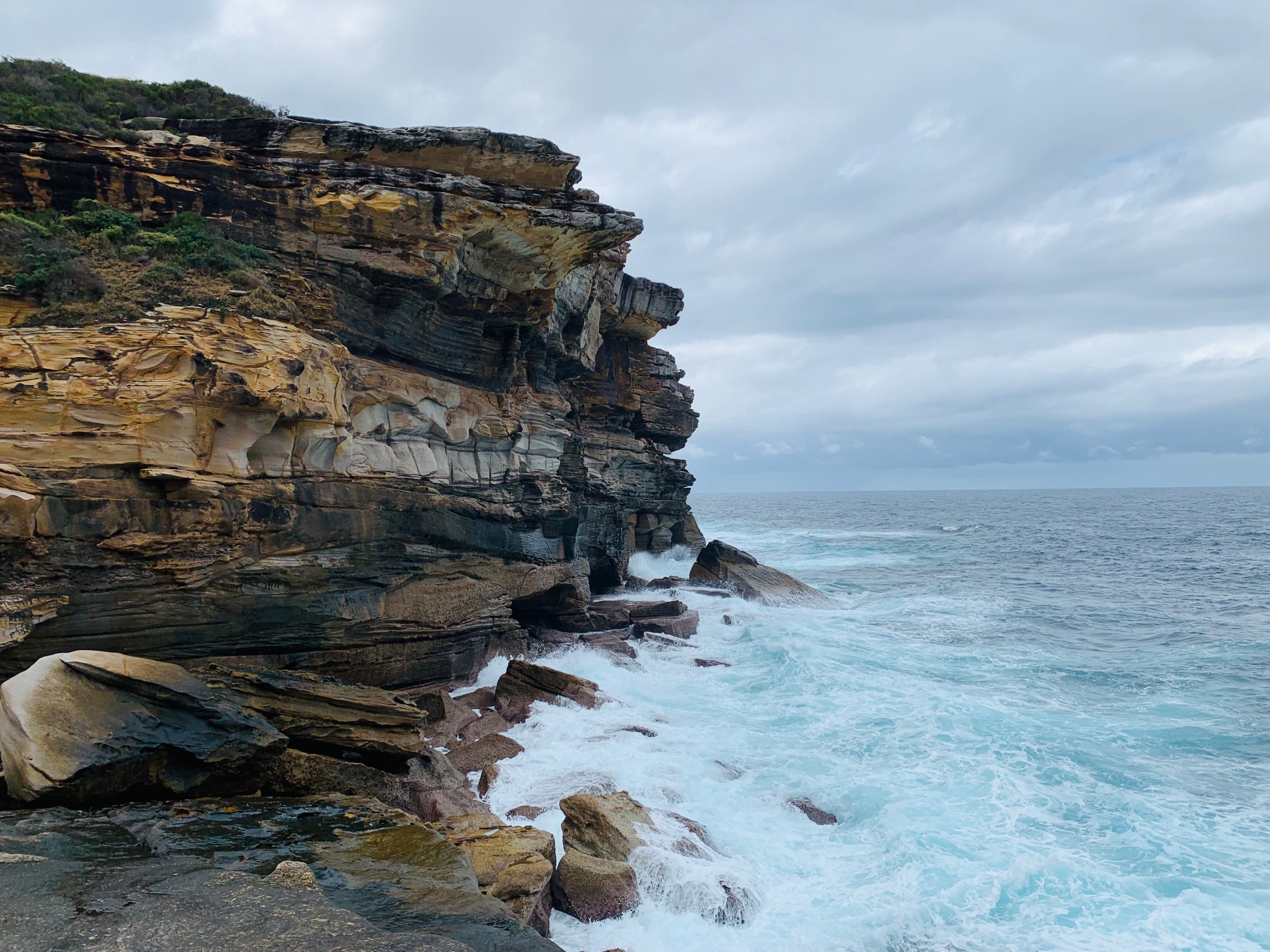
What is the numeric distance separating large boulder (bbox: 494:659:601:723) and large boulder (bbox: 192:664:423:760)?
5.51m

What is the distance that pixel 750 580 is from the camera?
34094mm

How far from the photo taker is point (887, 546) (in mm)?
61438

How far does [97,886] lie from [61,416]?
767 cm

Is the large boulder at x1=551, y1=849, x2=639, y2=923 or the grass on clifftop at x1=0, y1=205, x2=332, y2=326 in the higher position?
the grass on clifftop at x1=0, y1=205, x2=332, y2=326

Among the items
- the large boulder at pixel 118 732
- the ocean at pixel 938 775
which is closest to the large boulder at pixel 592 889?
the ocean at pixel 938 775

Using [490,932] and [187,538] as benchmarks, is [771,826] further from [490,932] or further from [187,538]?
[187,538]

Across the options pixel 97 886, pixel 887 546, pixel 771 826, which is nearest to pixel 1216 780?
pixel 771 826

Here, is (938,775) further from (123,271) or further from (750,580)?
(750,580)

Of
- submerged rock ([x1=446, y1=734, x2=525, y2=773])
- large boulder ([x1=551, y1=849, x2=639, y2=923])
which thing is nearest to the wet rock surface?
large boulder ([x1=551, y1=849, x2=639, y2=923])

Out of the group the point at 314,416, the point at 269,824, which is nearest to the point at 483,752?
the point at 269,824

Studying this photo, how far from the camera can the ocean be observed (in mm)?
10352

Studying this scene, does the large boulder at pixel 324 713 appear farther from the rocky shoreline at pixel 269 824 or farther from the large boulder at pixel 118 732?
the large boulder at pixel 118 732

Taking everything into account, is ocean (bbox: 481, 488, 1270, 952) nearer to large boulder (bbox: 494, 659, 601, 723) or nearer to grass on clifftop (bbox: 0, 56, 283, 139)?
large boulder (bbox: 494, 659, 601, 723)

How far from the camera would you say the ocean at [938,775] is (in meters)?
10.4
